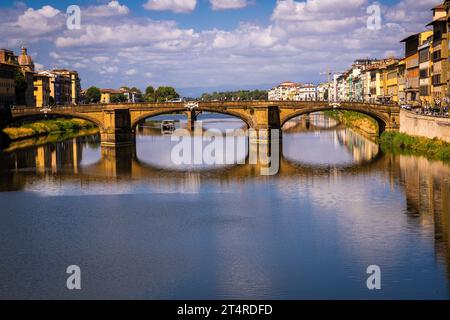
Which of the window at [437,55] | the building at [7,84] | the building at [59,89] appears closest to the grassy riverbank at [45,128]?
the building at [7,84]

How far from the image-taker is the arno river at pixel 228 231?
66.2 feet

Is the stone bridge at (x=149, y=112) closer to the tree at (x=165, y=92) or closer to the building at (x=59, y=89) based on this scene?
the building at (x=59, y=89)

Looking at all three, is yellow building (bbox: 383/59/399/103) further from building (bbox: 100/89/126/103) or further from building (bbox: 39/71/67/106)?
building (bbox: 100/89/126/103)

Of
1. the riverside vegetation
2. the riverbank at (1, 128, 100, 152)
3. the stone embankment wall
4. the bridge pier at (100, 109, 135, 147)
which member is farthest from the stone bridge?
the stone embankment wall

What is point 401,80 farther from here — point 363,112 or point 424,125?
point 424,125

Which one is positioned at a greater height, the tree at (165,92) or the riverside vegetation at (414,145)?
the tree at (165,92)

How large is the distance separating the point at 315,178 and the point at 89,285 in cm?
2317

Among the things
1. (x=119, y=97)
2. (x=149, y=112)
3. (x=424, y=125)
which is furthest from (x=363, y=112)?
(x=119, y=97)

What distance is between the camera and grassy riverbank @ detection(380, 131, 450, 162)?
148ft

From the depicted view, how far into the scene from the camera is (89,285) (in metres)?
20.3

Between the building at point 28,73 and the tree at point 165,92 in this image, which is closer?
the building at point 28,73

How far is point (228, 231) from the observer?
1049 inches

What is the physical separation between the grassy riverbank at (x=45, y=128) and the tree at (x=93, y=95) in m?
55.4

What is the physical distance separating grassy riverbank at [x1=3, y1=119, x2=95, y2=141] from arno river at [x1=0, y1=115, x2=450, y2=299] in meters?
26.2
